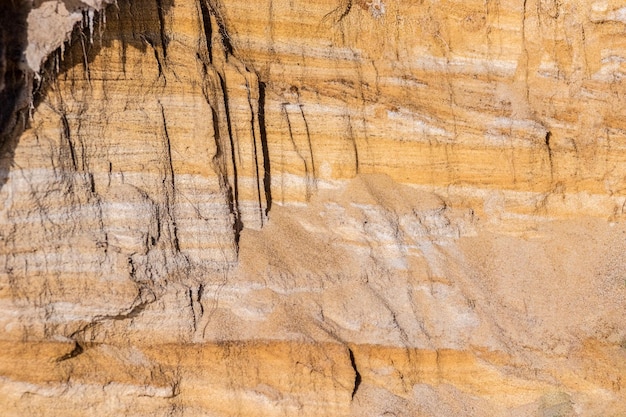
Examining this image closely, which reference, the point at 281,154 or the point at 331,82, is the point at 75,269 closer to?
the point at 281,154

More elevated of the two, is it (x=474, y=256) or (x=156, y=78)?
(x=156, y=78)

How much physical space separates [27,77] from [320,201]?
4.90 meters

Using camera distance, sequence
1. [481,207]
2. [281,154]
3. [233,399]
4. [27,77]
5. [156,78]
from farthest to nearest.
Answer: [481,207] < [281,154] < [156,78] < [233,399] < [27,77]

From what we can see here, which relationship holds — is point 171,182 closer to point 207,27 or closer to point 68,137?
point 68,137

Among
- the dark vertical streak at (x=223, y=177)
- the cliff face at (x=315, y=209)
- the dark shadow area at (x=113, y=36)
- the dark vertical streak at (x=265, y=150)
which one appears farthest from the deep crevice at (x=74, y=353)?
the dark vertical streak at (x=265, y=150)

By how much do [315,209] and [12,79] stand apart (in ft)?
16.3

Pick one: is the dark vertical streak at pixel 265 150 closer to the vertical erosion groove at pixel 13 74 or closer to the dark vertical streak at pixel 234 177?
the dark vertical streak at pixel 234 177

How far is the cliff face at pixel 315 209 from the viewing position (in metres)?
9.23

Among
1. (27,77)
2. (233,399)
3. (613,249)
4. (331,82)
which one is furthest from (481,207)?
(27,77)

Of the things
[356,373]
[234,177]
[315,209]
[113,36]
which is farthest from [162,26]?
[356,373]

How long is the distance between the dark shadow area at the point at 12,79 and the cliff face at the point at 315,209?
29mm

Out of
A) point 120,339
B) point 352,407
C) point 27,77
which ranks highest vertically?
point 27,77

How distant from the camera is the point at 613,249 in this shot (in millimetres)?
12812

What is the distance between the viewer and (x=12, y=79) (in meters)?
9.02
